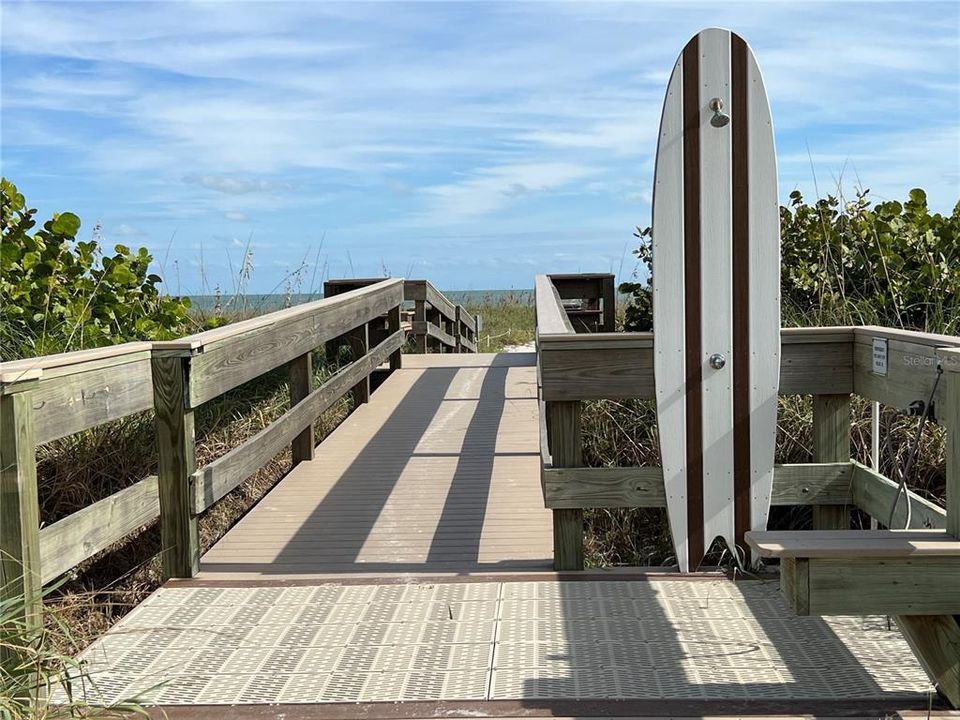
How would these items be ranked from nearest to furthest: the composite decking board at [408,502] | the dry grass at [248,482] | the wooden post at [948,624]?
the wooden post at [948,624], the composite decking board at [408,502], the dry grass at [248,482]

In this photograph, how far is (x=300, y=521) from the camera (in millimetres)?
5270

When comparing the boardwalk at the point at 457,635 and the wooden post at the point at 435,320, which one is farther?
the wooden post at the point at 435,320

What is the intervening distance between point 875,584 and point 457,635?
1477mm

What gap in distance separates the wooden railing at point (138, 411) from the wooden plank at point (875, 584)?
2.11 meters

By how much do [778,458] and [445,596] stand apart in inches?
73.1

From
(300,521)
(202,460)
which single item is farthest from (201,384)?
(202,460)

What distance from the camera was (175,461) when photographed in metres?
4.23

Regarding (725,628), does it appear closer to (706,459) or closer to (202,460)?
(706,459)

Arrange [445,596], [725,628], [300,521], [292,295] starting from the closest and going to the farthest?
[725,628] < [445,596] < [300,521] < [292,295]

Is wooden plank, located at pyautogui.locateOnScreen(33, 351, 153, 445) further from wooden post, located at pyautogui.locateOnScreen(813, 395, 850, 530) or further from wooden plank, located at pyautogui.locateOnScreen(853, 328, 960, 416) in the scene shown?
wooden plank, located at pyautogui.locateOnScreen(853, 328, 960, 416)

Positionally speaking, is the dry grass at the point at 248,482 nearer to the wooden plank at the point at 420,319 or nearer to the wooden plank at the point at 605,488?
the wooden plank at the point at 605,488

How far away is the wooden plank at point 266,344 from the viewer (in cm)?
435

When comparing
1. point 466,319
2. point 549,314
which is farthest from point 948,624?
point 466,319

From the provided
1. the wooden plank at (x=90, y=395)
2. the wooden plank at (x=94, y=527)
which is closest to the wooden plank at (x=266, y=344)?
the wooden plank at (x=90, y=395)
